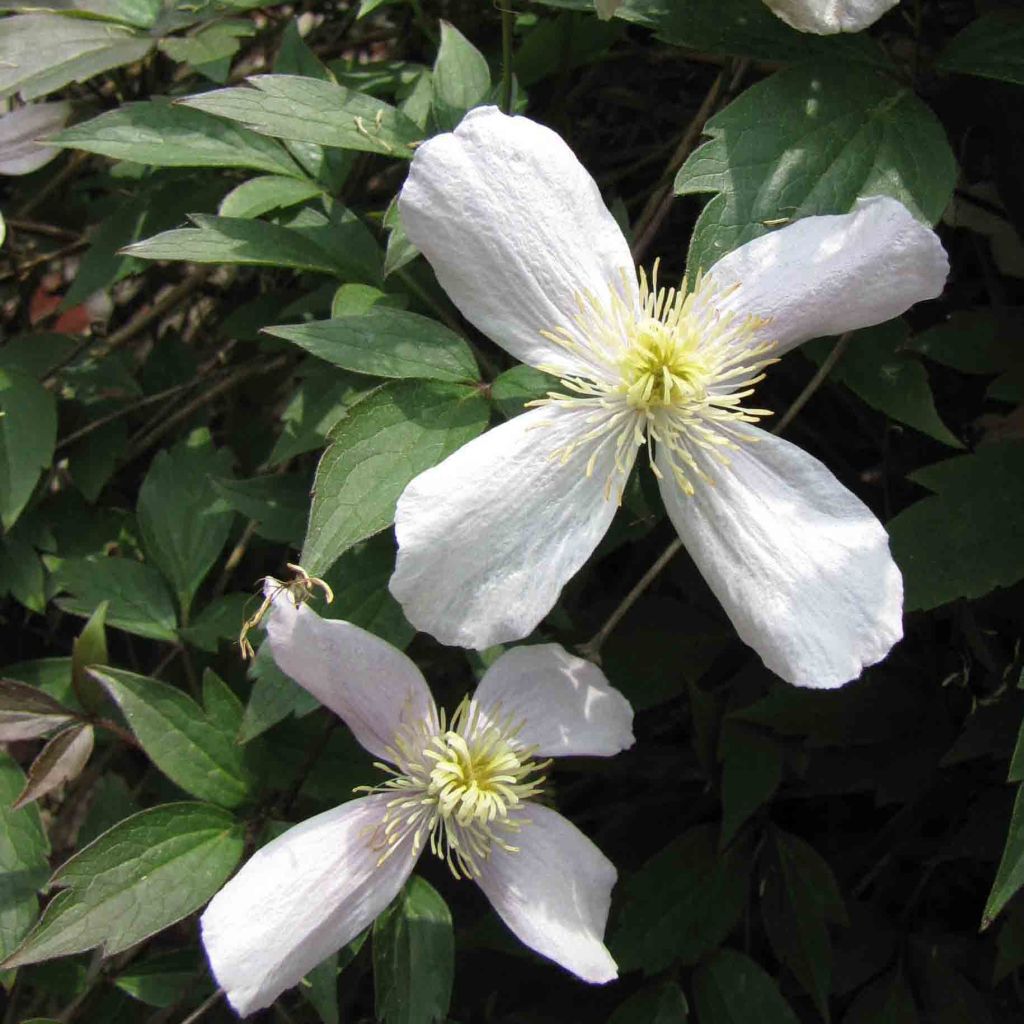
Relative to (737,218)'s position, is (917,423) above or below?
below

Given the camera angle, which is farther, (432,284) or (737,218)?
(432,284)

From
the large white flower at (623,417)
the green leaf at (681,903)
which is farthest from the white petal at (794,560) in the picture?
the green leaf at (681,903)

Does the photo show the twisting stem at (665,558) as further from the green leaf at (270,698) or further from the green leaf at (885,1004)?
the green leaf at (885,1004)

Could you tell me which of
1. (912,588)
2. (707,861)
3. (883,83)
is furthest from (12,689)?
(883,83)

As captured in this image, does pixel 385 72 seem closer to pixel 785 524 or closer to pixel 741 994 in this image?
pixel 785 524

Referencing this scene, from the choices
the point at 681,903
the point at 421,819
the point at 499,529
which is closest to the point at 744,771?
the point at 681,903

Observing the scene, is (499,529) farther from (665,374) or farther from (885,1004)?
(885,1004)

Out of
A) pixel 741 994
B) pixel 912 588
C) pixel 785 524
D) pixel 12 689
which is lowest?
pixel 741 994
